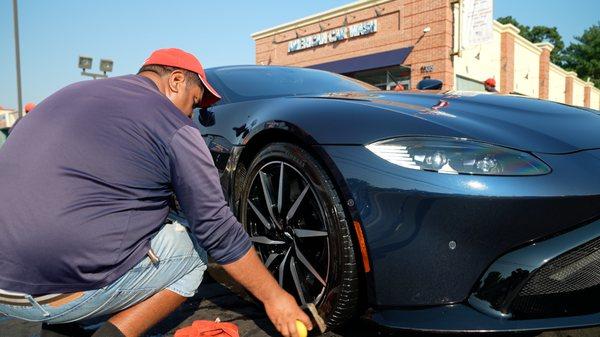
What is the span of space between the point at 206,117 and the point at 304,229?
112 cm

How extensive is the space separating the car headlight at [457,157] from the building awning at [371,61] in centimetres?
1616

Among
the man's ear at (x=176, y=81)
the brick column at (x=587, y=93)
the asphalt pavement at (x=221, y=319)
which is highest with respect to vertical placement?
the brick column at (x=587, y=93)

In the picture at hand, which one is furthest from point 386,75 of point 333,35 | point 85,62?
point 85,62

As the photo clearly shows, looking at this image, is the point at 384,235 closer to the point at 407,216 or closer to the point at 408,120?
the point at 407,216

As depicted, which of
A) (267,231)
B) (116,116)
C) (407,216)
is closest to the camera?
(116,116)

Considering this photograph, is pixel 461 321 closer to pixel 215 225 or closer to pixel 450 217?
pixel 450 217

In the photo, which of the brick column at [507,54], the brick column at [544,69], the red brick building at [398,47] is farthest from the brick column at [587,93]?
the brick column at [507,54]

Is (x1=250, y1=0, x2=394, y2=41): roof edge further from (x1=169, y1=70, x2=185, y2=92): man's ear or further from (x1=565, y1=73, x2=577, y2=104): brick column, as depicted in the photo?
(x1=565, y1=73, x2=577, y2=104): brick column

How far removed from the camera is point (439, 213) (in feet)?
4.88

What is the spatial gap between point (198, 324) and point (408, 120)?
3.64ft

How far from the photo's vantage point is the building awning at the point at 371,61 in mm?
17094

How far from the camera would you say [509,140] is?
5.32 feet

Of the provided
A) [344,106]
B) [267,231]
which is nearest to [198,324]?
[267,231]

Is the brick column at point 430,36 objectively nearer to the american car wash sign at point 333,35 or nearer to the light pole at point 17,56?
the american car wash sign at point 333,35
